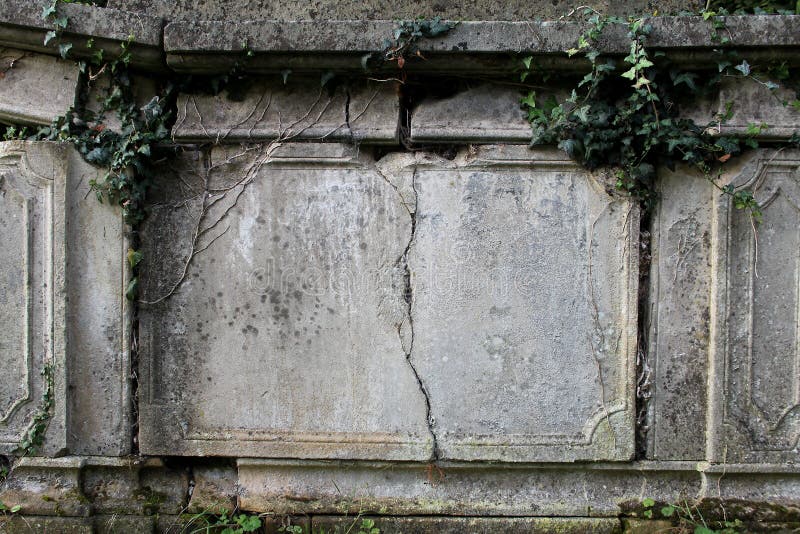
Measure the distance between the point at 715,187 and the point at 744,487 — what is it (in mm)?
1481

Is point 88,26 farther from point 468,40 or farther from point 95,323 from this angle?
point 468,40

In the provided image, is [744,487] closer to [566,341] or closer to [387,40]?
[566,341]

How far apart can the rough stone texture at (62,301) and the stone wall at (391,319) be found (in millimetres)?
11

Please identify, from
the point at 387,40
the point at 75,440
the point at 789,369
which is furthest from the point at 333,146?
the point at 789,369

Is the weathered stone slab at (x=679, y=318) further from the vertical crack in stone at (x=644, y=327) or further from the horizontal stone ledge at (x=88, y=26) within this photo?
the horizontal stone ledge at (x=88, y=26)

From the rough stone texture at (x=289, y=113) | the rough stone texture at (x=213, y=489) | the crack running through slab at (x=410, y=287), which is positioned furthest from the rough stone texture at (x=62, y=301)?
the crack running through slab at (x=410, y=287)

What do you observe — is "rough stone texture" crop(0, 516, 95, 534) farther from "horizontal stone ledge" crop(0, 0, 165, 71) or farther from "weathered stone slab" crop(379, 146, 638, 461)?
"horizontal stone ledge" crop(0, 0, 165, 71)

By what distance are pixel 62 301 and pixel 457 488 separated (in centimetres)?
215

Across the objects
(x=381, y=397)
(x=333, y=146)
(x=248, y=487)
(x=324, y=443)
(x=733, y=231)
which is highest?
(x=333, y=146)

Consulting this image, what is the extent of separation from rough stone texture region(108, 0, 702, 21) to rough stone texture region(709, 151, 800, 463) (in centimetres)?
99

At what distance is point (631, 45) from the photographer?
247cm

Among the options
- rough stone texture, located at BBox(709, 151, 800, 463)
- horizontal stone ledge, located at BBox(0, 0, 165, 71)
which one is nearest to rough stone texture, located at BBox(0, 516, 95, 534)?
horizontal stone ledge, located at BBox(0, 0, 165, 71)

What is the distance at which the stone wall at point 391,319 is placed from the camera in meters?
2.72

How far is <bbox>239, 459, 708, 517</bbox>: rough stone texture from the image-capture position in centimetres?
279
